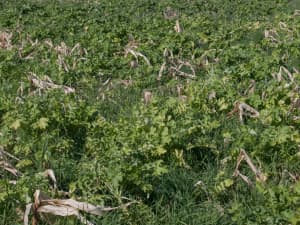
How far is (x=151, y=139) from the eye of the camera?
15.1ft

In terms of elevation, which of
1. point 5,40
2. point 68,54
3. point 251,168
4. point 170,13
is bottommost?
point 170,13

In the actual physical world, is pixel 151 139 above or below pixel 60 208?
above

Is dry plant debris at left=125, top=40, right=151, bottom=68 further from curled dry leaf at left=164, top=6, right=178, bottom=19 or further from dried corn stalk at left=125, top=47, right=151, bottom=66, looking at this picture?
curled dry leaf at left=164, top=6, right=178, bottom=19

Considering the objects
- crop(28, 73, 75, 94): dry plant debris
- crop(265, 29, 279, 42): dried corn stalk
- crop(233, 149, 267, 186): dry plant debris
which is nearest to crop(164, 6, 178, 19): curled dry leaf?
crop(265, 29, 279, 42): dried corn stalk

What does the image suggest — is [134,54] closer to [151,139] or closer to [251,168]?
[151,139]

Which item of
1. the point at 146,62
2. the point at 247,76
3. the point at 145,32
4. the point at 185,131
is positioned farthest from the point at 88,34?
the point at 185,131

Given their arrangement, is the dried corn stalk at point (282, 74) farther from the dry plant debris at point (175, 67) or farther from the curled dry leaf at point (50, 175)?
the curled dry leaf at point (50, 175)

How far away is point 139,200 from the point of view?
4.20 meters

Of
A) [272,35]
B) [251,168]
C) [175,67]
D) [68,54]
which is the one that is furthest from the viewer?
[272,35]

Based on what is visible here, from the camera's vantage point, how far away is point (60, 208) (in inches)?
153

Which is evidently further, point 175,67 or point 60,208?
point 175,67

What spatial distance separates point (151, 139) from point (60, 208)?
1.04 metres

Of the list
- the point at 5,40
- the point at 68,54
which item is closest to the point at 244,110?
the point at 68,54

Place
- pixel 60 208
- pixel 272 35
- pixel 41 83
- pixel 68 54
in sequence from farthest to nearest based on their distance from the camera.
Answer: pixel 272 35 < pixel 68 54 < pixel 41 83 < pixel 60 208
